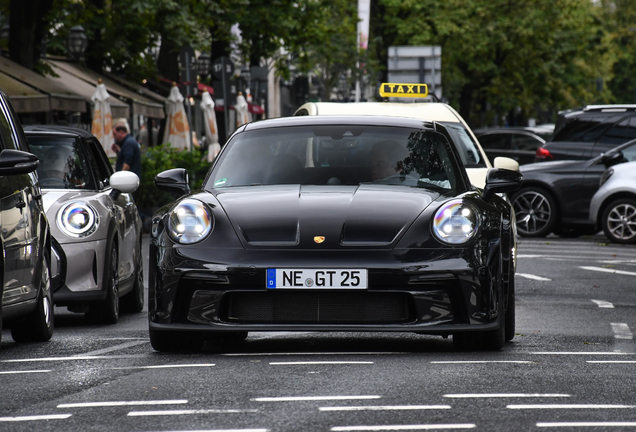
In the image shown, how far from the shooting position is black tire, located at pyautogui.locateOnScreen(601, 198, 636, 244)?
1952 cm

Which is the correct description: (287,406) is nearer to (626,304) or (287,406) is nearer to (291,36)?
(626,304)

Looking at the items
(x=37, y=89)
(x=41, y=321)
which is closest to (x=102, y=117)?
(x=37, y=89)

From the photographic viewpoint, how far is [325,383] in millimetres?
5875

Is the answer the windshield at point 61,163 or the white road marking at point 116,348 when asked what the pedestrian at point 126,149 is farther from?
the white road marking at point 116,348

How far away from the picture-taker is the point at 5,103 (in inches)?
330

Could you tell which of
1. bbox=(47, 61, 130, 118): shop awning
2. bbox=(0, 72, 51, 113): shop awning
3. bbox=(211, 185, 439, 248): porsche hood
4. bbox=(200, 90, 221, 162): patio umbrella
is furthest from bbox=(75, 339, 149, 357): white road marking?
bbox=(200, 90, 221, 162): patio umbrella

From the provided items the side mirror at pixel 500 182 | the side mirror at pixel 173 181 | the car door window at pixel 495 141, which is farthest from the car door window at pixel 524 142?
the side mirror at pixel 173 181

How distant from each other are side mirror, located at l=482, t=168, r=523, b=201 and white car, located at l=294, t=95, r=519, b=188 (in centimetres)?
452

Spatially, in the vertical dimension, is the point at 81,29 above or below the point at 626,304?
above

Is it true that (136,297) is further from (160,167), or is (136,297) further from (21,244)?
(160,167)

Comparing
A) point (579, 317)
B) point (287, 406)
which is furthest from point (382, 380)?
point (579, 317)

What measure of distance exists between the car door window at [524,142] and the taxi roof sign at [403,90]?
16555mm

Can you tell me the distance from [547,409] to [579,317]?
15.8ft

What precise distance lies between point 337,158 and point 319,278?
131 centimetres
